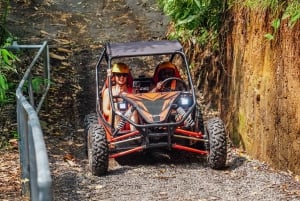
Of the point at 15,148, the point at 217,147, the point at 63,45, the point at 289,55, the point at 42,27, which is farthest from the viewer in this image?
the point at 42,27

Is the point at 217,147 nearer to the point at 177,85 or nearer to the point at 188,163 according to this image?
the point at 188,163

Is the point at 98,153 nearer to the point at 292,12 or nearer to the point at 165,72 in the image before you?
the point at 165,72

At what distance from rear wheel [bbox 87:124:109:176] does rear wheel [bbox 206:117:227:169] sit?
1155 mm

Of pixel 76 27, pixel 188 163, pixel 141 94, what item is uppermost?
pixel 76 27

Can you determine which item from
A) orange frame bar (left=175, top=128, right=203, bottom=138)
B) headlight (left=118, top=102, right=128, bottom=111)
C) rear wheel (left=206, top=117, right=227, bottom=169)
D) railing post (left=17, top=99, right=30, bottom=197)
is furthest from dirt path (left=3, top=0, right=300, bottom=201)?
railing post (left=17, top=99, right=30, bottom=197)

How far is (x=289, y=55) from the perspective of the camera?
659 centimetres

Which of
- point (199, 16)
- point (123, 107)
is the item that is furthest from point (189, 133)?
point (199, 16)

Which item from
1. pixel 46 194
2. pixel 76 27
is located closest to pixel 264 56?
pixel 46 194

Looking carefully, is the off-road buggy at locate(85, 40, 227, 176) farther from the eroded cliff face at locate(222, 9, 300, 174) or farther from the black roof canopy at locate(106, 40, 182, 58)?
the eroded cliff face at locate(222, 9, 300, 174)

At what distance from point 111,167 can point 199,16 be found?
3246 millimetres

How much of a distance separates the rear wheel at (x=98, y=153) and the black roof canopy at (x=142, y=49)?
1.12 m

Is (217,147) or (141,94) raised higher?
(141,94)

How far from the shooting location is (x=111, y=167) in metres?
7.40

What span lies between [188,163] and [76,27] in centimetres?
790
